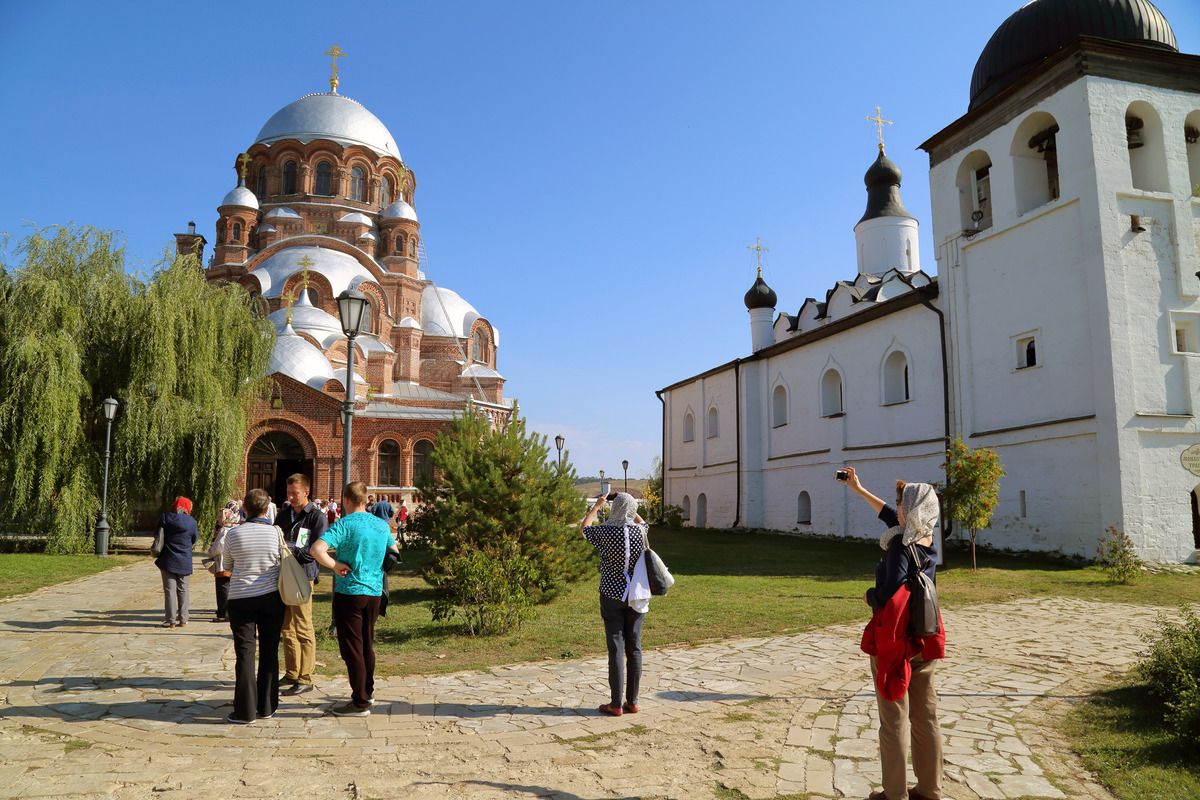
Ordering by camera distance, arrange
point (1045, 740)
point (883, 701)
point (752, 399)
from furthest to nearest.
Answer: point (752, 399) < point (1045, 740) < point (883, 701)

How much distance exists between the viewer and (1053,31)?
61.3ft

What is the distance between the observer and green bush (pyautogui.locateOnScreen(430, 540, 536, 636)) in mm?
8812

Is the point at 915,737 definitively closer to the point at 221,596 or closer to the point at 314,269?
the point at 221,596

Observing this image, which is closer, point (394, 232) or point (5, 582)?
point (5, 582)

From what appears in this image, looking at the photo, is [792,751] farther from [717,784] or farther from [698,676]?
[698,676]

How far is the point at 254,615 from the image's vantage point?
5.73m

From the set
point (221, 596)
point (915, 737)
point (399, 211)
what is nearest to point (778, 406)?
point (221, 596)

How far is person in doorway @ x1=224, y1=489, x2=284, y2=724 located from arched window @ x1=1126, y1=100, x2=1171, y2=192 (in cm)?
1870

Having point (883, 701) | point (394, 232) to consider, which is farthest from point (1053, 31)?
point (394, 232)

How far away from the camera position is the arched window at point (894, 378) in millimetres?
22719

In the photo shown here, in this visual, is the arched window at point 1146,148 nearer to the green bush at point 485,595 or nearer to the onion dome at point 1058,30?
the onion dome at point 1058,30

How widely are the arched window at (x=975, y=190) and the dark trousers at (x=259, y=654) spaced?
1958cm

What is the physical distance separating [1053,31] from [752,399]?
1528cm

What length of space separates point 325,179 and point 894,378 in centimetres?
3577
